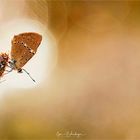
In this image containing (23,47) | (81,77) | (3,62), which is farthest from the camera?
(81,77)

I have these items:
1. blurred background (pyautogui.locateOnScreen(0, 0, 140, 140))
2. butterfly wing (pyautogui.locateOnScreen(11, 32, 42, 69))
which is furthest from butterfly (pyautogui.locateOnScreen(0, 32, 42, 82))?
blurred background (pyautogui.locateOnScreen(0, 0, 140, 140))

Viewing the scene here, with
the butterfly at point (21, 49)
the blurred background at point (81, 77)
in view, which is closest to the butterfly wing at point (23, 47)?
the butterfly at point (21, 49)

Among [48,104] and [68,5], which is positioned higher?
[68,5]

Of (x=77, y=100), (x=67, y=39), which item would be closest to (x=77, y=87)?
(x=77, y=100)

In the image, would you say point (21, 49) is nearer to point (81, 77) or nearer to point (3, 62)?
point (3, 62)

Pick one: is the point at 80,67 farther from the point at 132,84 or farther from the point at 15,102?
the point at 15,102

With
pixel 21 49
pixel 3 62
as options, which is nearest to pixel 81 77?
pixel 21 49

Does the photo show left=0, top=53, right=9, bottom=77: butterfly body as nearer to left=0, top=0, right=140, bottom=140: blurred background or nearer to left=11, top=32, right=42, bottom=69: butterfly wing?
left=11, top=32, right=42, bottom=69: butterfly wing

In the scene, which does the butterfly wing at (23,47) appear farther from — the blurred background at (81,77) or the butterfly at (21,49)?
the blurred background at (81,77)
